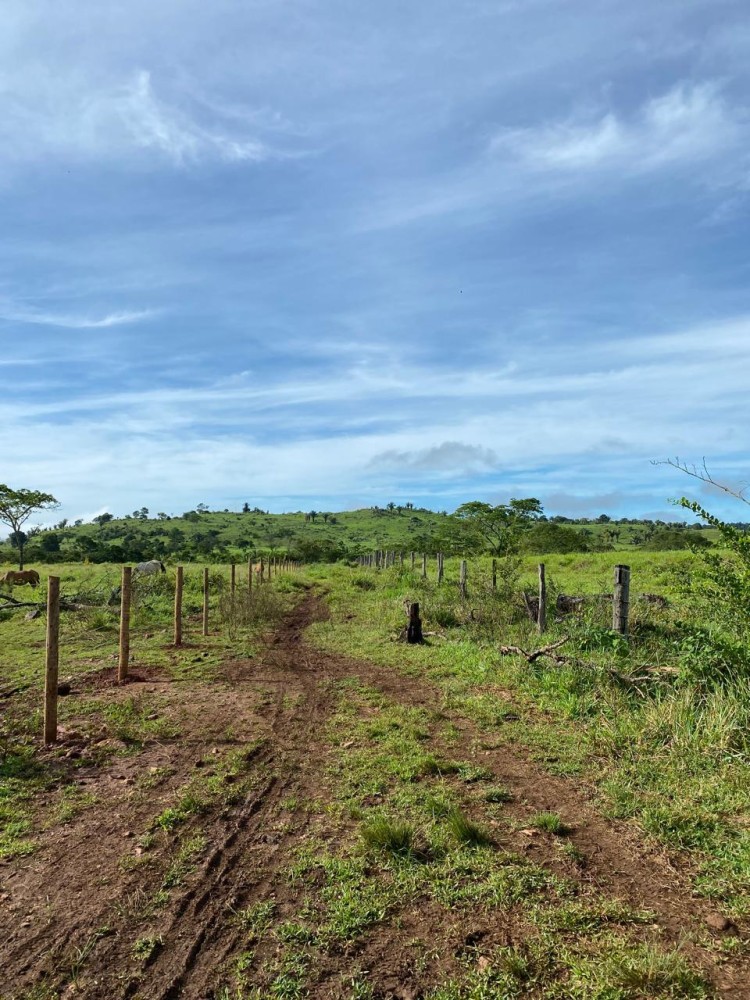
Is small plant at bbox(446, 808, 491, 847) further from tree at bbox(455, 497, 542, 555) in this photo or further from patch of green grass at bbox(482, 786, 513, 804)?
tree at bbox(455, 497, 542, 555)

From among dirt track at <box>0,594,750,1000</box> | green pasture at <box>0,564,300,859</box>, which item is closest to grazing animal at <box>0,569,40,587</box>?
green pasture at <box>0,564,300,859</box>

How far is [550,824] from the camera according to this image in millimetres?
4781

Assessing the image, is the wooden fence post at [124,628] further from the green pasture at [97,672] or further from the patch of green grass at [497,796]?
the patch of green grass at [497,796]

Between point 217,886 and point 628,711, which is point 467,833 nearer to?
point 217,886

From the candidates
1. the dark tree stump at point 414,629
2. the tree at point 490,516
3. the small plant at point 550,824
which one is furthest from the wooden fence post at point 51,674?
the tree at point 490,516

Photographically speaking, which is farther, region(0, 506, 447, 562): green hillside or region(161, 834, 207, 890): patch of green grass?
region(0, 506, 447, 562): green hillside

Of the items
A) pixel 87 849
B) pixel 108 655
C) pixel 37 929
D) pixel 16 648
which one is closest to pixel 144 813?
pixel 87 849

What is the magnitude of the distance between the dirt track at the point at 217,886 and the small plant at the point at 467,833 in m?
0.27

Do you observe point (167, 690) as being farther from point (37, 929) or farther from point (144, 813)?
point (37, 929)

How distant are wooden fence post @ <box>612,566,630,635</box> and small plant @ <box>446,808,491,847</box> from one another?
475cm

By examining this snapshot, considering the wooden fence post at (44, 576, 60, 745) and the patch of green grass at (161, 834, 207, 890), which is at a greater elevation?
the wooden fence post at (44, 576, 60, 745)

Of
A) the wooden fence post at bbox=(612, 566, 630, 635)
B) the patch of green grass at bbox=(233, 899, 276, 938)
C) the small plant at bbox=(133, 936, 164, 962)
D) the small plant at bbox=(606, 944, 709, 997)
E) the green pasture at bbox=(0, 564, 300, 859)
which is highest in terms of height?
the wooden fence post at bbox=(612, 566, 630, 635)

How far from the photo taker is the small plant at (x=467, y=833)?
4.55 metres

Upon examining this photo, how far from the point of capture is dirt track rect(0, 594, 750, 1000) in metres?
3.26
